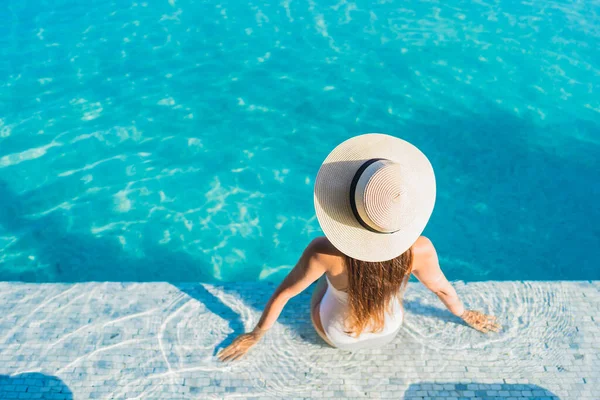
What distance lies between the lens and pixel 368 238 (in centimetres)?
249

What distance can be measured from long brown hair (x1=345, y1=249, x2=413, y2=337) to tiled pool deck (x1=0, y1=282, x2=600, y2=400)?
2.28 ft

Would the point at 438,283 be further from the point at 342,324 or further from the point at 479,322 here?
the point at 479,322

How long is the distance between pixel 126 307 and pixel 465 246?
12.5 feet

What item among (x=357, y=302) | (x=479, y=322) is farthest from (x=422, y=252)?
(x=479, y=322)

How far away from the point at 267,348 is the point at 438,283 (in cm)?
137

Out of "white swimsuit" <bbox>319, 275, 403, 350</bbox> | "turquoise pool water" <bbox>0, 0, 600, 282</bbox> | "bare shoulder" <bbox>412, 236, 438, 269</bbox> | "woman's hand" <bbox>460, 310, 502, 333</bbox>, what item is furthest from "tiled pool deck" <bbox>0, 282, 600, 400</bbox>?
"turquoise pool water" <bbox>0, 0, 600, 282</bbox>

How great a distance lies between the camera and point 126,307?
401 centimetres

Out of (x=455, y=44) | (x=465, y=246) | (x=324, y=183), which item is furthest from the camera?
(x=455, y=44)

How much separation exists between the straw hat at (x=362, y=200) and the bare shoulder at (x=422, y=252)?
0.35 meters

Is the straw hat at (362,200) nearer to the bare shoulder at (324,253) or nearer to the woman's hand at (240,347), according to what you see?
the bare shoulder at (324,253)

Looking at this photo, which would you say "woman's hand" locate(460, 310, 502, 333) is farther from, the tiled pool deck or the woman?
the woman

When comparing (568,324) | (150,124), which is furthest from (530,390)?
(150,124)

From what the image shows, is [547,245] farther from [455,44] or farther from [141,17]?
[141,17]

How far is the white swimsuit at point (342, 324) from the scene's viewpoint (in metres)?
3.22
